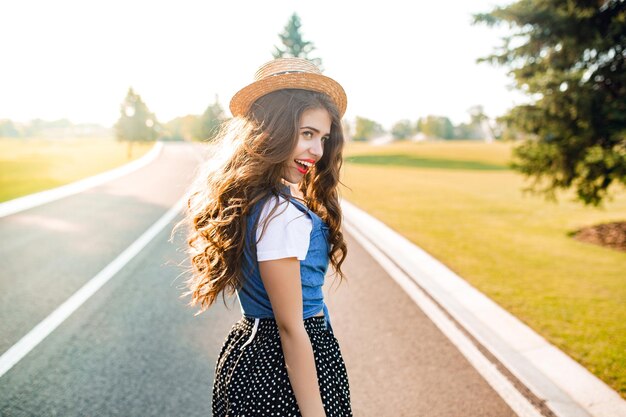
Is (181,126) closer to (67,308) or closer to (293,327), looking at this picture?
(67,308)

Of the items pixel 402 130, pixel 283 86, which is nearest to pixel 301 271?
pixel 283 86

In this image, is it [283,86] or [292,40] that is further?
[292,40]

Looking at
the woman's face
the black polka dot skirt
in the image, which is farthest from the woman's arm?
the woman's face

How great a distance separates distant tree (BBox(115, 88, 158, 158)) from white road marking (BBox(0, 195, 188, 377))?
174ft

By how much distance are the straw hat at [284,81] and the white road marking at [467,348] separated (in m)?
2.64

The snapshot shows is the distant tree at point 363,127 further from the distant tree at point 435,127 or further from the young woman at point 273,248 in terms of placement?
the young woman at point 273,248

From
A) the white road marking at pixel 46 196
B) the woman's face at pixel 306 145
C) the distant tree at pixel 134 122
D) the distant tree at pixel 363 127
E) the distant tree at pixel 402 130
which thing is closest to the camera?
the woman's face at pixel 306 145

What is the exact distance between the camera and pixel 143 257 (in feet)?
21.5

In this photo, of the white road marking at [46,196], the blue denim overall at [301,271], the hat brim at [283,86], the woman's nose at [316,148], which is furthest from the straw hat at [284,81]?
the white road marking at [46,196]

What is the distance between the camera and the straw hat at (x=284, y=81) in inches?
63.6

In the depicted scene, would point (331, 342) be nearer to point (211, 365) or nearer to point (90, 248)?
point (211, 365)

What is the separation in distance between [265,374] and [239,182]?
28.3 inches

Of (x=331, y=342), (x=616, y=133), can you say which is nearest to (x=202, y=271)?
(x=331, y=342)

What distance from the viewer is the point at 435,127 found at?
460ft
